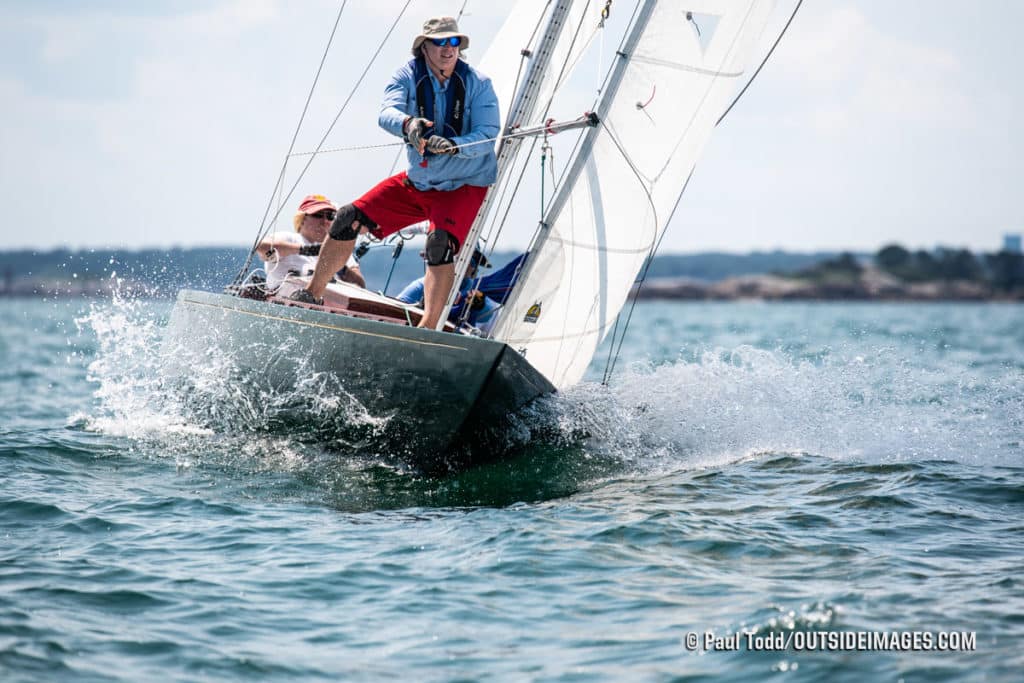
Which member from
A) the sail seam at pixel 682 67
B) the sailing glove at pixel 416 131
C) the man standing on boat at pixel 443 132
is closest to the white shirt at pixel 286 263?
the man standing on boat at pixel 443 132

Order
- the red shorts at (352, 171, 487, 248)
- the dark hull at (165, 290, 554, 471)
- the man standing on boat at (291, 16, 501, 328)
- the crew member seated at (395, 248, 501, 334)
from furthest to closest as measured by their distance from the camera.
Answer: the crew member seated at (395, 248, 501, 334) < the red shorts at (352, 171, 487, 248) < the man standing on boat at (291, 16, 501, 328) < the dark hull at (165, 290, 554, 471)

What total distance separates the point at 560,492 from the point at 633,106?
2518 mm

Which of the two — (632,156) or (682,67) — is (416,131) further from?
(682,67)

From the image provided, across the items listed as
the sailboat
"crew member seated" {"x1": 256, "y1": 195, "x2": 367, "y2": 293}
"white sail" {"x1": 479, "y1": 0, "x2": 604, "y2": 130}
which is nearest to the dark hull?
the sailboat

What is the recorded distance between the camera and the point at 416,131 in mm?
6375

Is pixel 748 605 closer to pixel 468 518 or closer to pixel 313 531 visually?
pixel 468 518

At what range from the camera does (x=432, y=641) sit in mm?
4117

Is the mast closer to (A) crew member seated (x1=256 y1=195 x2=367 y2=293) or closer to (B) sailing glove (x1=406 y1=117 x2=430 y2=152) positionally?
(B) sailing glove (x1=406 y1=117 x2=430 y2=152)

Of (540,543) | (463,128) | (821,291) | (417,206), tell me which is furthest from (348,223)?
(821,291)

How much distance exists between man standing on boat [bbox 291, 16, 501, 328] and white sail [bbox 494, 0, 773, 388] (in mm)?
650

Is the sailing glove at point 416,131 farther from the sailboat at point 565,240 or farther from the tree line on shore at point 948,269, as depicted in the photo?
the tree line on shore at point 948,269

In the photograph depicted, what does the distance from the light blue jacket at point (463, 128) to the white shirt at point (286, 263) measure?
1961mm

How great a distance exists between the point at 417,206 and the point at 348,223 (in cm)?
46

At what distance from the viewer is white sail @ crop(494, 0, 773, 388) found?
7090 millimetres
